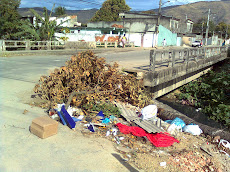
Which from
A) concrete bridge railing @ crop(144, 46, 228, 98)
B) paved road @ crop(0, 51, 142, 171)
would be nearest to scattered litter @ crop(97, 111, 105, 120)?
paved road @ crop(0, 51, 142, 171)

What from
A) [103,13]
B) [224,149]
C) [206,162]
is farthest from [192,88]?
[103,13]

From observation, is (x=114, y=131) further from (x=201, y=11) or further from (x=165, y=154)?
(x=201, y=11)

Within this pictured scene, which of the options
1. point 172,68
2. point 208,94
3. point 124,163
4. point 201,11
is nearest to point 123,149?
point 124,163

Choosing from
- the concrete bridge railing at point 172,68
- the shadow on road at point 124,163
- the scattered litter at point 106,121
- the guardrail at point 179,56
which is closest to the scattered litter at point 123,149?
the shadow on road at point 124,163

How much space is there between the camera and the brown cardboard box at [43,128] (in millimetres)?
3912

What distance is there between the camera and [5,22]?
83.3 feet

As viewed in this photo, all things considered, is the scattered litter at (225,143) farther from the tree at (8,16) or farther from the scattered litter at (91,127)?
the tree at (8,16)

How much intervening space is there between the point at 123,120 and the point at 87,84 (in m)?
1.61

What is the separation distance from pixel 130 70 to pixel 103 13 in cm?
6242

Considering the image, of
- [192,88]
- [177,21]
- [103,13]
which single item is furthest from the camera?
[103,13]

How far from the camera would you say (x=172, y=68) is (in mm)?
8836

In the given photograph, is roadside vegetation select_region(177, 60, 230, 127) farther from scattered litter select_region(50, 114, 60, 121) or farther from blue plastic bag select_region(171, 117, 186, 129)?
scattered litter select_region(50, 114, 60, 121)

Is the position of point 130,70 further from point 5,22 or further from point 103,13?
point 103,13

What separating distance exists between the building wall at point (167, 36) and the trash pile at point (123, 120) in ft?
113
